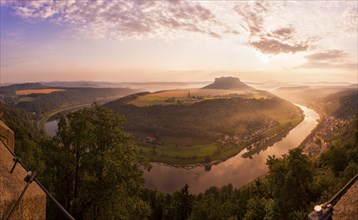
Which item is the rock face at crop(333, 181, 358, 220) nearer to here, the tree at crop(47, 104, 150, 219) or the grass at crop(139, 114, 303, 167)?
the tree at crop(47, 104, 150, 219)

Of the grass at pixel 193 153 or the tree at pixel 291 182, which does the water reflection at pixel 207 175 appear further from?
the tree at pixel 291 182

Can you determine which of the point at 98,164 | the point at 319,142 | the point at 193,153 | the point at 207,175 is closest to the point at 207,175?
the point at 207,175

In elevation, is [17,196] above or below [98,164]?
above

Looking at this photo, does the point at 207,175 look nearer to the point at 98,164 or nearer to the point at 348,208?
the point at 98,164

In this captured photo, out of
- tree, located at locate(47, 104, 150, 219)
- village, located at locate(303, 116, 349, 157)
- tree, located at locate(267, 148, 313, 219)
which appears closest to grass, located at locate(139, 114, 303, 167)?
village, located at locate(303, 116, 349, 157)

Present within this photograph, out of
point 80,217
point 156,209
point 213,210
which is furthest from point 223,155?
point 80,217

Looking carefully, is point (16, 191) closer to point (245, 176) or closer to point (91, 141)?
point (91, 141)
